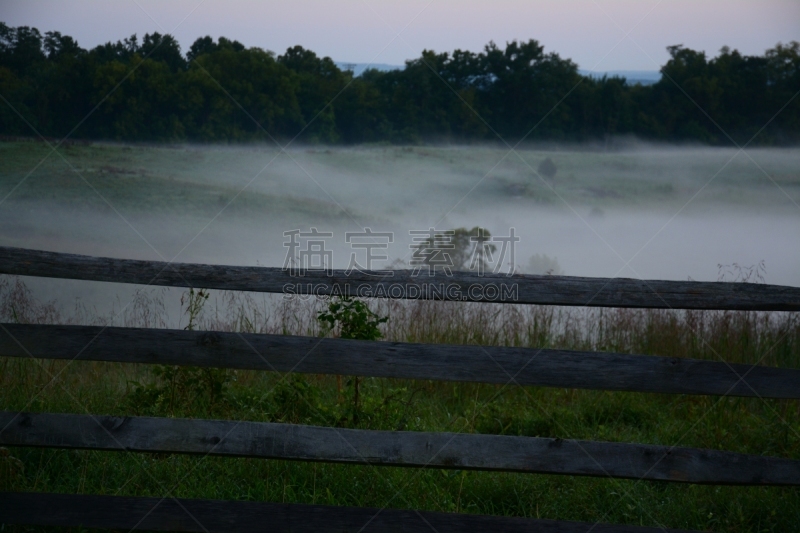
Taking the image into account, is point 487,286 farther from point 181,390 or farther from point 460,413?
point 181,390

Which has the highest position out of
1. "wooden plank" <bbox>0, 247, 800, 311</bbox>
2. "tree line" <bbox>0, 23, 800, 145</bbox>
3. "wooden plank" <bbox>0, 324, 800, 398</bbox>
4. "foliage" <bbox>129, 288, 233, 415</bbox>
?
"tree line" <bbox>0, 23, 800, 145</bbox>

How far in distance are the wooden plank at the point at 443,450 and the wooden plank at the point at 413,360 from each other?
318 millimetres

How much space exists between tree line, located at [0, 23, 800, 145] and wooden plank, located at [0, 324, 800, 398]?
580 cm

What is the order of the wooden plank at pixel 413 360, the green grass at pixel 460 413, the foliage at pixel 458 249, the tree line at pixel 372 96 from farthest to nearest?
the tree line at pixel 372 96, the foliage at pixel 458 249, the green grass at pixel 460 413, the wooden plank at pixel 413 360

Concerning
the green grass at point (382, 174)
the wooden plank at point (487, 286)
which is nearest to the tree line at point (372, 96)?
the green grass at point (382, 174)

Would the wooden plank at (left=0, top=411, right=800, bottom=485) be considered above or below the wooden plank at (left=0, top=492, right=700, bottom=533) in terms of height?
above

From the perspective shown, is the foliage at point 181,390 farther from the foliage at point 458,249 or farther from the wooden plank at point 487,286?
the foliage at point 458,249

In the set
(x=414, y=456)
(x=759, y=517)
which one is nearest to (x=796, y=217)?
(x=759, y=517)

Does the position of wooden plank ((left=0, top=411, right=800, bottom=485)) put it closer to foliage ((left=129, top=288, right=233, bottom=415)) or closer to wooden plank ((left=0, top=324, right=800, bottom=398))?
wooden plank ((left=0, top=324, right=800, bottom=398))

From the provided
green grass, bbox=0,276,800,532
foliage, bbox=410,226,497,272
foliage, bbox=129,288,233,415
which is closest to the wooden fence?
green grass, bbox=0,276,800,532

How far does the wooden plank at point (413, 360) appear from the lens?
3.12 metres

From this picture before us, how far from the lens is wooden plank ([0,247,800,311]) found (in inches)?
123

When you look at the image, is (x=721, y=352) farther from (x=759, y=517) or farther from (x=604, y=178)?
(x=604, y=178)

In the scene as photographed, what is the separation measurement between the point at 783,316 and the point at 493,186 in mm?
4005
